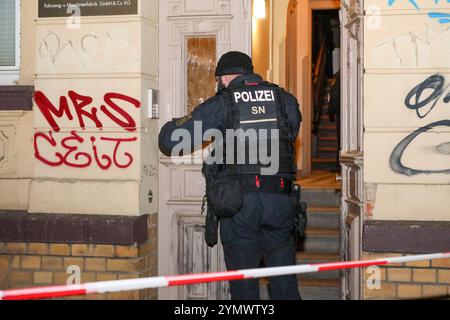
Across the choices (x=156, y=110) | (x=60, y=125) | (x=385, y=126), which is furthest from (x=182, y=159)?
(x=385, y=126)

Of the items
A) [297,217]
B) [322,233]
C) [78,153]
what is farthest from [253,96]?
[322,233]

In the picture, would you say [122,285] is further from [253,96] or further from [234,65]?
[234,65]

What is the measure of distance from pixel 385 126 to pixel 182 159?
1.71 meters

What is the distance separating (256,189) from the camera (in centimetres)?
427

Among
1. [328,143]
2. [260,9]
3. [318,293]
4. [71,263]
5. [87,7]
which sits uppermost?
[260,9]

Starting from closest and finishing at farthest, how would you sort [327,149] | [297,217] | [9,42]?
1. [297,217]
2. [9,42]
3. [327,149]

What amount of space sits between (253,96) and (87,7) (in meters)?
1.79

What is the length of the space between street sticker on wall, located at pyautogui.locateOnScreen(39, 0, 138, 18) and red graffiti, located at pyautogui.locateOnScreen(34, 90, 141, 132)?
25.0 inches

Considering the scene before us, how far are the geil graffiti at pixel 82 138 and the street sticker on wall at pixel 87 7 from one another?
2.10 feet

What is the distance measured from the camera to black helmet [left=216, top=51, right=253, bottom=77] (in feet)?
14.7

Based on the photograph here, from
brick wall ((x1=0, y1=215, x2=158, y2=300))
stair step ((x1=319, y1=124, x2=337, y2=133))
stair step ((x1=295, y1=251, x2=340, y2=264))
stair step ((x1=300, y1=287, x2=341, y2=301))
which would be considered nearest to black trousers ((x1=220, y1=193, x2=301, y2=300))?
brick wall ((x1=0, y1=215, x2=158, y2=300))

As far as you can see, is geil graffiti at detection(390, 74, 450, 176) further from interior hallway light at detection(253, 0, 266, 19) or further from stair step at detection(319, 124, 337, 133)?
stair step at detection(319, 124, 337, 133)

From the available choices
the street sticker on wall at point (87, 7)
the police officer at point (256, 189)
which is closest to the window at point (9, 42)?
the street sticker on wall at point (87, 7)

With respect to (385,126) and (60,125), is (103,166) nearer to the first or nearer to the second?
(60,125)
